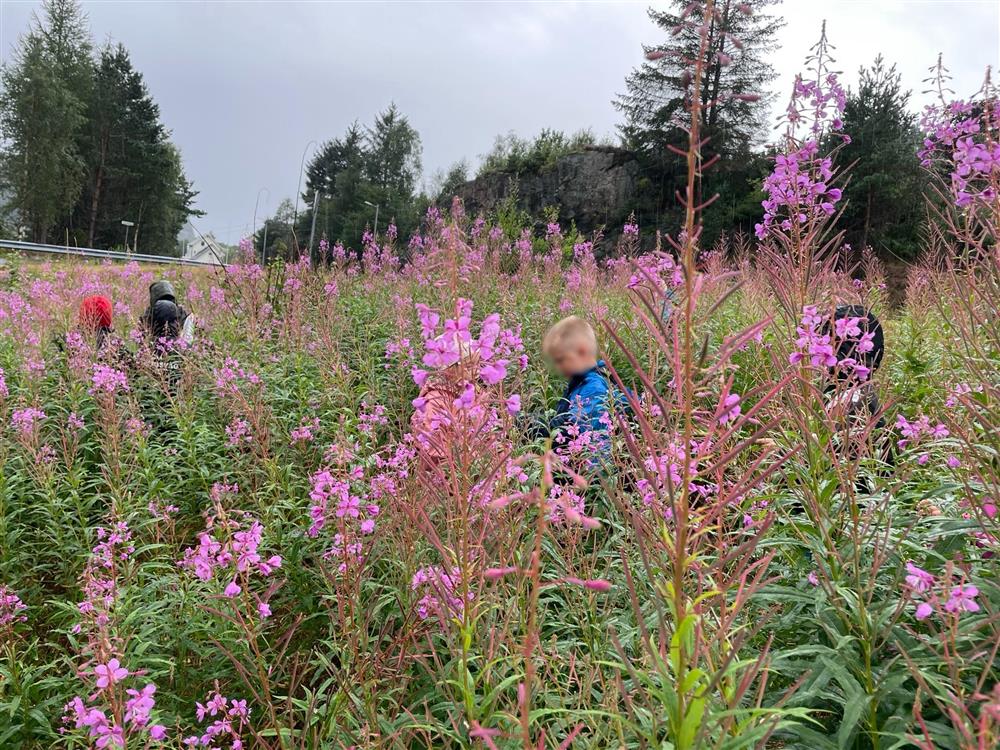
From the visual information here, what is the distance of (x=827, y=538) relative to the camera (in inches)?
63.6

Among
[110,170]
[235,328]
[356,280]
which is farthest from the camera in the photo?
[110,170]

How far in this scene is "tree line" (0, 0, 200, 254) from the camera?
31203 mm

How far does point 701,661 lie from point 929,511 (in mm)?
1406

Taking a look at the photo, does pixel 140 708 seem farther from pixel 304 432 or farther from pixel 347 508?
pixel 304 432

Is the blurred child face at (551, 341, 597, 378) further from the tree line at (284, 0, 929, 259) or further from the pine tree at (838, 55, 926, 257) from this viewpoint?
the pine tree at (838, 55, 926, 257)

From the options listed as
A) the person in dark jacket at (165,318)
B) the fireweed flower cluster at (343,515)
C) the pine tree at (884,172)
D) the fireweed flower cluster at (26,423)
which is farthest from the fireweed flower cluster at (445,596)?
the pine tree at (884,172)

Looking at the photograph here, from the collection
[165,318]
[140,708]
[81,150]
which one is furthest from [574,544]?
[81,150]

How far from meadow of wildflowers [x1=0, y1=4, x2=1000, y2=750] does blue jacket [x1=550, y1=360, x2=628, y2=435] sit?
0.15 metres

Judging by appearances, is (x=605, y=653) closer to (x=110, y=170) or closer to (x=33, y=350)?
(x=33, y=350)

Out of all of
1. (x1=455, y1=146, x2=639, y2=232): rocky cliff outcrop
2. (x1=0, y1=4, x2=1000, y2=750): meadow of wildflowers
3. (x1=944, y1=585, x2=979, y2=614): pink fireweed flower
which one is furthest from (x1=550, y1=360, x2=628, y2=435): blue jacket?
(x1=455, y1=146, x2=639, y2=232): rocky cliff outcrop

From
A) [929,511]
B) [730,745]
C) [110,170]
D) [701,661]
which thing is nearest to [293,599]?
[701,661]

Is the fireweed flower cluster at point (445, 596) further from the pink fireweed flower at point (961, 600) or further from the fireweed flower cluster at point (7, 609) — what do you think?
the fireweed flower cluster at point (7, 609)

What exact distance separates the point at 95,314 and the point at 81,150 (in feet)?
135

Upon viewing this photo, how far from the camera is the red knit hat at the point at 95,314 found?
18.4 ft
